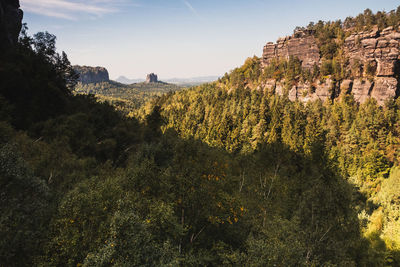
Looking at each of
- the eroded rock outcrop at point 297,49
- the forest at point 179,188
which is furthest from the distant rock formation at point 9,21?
the eroded rock outcrop at point 297,49

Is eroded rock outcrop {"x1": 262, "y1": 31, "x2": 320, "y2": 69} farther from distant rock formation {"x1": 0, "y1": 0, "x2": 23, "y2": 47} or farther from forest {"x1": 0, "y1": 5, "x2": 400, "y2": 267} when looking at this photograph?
distant rock formation {"x1": 0, "y1": 0, "x2": 23, "y2": 47}

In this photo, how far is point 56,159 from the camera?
23.7 meters

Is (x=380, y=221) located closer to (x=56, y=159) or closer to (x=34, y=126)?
(x=56, y=159)

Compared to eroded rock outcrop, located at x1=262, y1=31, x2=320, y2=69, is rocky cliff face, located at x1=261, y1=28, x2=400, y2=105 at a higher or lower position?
lower

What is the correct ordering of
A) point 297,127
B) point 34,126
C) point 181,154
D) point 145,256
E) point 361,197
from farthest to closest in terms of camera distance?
point 297,127 → point 361,197 → point 34,126 → point 181,154 → point 145,256

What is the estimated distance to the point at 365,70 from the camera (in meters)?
93.2

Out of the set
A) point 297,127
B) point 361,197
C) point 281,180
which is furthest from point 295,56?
point 281,180

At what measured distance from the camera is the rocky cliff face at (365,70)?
85375 millimetres

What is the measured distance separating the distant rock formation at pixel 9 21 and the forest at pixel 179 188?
2437mm

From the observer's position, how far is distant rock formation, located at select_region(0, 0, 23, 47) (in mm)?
40062

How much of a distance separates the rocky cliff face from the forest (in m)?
5.95

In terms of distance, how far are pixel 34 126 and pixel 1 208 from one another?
1170 inches

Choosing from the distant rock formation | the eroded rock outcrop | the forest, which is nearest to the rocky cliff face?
the eroded rock outcrop

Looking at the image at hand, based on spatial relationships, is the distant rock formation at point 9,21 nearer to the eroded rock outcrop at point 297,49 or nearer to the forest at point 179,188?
the forest at point 179,188
